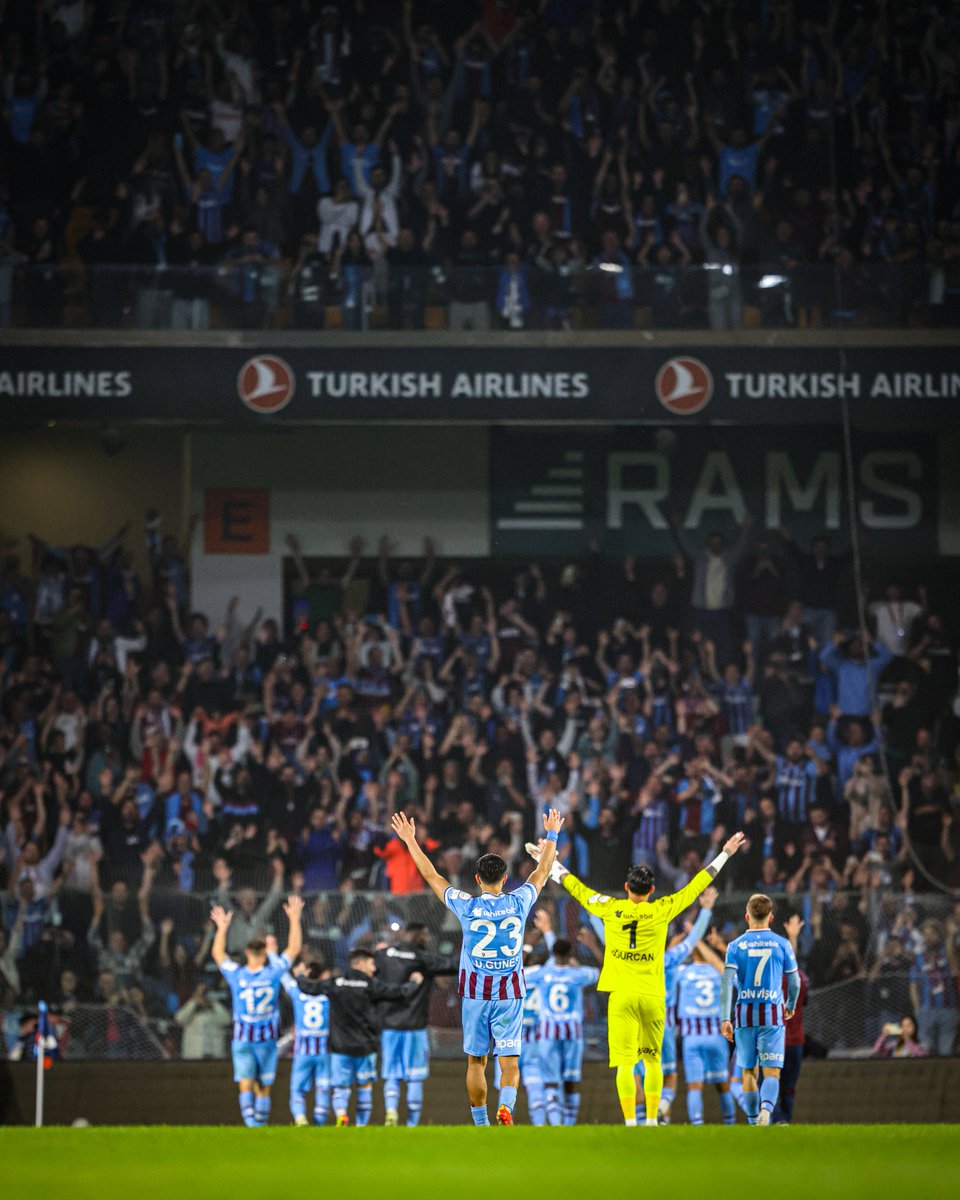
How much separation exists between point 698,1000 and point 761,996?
4.31 meters

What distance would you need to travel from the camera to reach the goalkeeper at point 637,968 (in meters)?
11.3

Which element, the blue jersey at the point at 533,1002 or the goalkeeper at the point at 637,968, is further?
the blue jersey at the point at 533,1002

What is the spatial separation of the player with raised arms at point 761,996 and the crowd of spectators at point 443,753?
6581mm

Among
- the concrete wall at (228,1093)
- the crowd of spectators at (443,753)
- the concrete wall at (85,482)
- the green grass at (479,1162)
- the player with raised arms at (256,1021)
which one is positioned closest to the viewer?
the green grass at (479,1162)

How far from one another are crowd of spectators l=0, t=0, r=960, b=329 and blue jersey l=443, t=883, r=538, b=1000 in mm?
13341

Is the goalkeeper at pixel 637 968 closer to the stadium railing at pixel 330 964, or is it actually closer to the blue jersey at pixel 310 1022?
the blue jersey at pixel 310 1022

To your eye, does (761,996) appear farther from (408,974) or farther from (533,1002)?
(408,974)

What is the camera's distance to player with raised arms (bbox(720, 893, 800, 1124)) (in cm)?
1179

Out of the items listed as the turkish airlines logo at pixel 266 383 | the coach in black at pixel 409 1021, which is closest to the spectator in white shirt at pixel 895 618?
the turkish airlines logo at pixel 266 383

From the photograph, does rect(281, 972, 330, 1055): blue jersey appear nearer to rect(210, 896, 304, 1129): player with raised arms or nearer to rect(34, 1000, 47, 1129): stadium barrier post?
rect(210, 896, 304, 1129): player with raised arms

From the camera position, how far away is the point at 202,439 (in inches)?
1007

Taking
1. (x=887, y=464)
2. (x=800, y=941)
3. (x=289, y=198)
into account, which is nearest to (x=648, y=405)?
(x=887, y=464)

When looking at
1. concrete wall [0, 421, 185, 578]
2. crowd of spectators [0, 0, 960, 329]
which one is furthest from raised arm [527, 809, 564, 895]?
concrete wall [0, 421, 185, 578]

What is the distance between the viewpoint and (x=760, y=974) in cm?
1180
